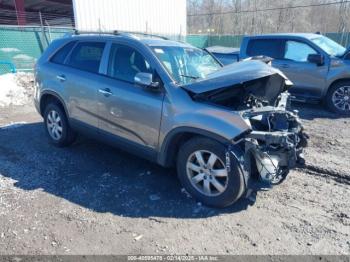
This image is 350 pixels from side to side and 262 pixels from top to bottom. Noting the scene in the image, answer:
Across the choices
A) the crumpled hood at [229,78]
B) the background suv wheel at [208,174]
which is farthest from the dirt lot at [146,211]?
the crumpled hood at [229,78]

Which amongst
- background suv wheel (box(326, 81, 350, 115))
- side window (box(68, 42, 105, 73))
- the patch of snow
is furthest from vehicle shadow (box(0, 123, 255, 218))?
background suv wheel (box(326, 81, 350, 115))

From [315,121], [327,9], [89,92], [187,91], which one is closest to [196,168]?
[187,91]

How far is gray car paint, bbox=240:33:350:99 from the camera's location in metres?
7.69

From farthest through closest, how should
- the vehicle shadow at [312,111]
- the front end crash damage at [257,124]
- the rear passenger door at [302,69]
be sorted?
the rear passenger door at [302,69] < the vehicle shadow at [312,111] < the front end crash damage at [257,124]

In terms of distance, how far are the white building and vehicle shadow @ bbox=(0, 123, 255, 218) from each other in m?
12.6

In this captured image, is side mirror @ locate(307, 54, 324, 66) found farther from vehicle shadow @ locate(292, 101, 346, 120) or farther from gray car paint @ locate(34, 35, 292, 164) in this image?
gray car paint @ locate(34, 35, 292, 164)

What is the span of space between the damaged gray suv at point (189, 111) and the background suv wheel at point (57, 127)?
0.40 m

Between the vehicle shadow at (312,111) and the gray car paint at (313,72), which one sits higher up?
the gray car paint at (313,72)

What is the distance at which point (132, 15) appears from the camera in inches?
770

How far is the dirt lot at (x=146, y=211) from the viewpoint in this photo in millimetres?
3127

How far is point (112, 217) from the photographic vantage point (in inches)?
141

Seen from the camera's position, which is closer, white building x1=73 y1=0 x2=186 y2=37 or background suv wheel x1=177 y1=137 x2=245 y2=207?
background suv wheel x1=177 y1=137 x2=245 y2=207

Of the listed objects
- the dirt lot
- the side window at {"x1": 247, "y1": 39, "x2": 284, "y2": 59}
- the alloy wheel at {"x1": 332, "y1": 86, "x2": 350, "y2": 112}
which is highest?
the side window at {"x1": 247, "y1": 39, "x2": 284, "y2": 59}

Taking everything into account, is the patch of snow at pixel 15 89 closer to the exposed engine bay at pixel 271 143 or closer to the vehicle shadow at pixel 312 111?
the vehicle shadow at pixel 312 111
